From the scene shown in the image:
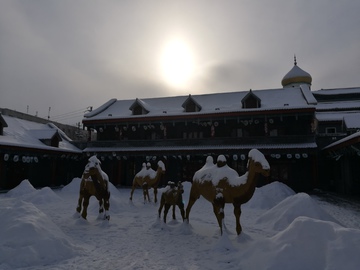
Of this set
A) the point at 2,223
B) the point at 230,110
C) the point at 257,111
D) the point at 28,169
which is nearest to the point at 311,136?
the point at 257,111

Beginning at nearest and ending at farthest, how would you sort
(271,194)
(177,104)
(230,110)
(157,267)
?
(157,267) → (271,194) → (230,110) → (177,104)

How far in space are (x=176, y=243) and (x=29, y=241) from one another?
11.3ft

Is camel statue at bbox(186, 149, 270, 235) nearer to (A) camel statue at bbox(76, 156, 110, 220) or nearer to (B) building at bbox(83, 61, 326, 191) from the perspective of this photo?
(A) camel statue at bbox(76, 156, 110, 220)

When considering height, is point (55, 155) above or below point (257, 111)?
below

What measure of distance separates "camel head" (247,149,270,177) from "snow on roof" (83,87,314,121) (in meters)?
16.5

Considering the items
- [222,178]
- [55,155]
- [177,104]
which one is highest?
[177,104]

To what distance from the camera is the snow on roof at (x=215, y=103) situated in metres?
23.7

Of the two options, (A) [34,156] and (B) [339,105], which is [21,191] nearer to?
(A) [34,156]

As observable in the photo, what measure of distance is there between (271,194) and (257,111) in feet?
29.6

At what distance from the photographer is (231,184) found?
7168 mm

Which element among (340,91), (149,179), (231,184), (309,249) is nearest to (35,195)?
(149,179)

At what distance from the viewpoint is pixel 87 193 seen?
9430mm

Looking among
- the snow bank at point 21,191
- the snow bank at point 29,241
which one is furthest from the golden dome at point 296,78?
the snow bank at point 29,241

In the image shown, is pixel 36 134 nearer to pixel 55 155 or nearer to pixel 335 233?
pixel 55 155
